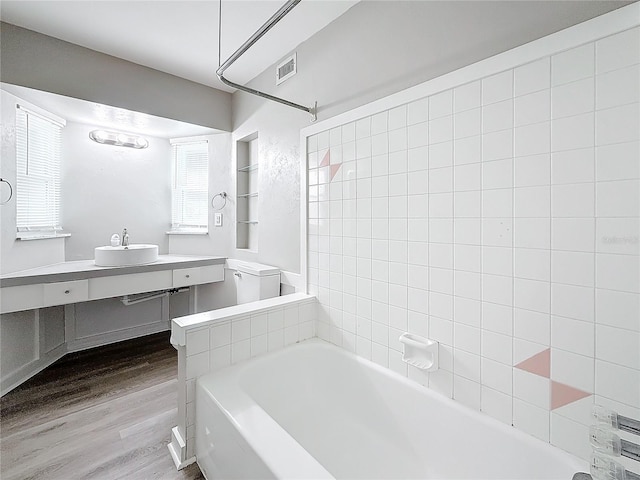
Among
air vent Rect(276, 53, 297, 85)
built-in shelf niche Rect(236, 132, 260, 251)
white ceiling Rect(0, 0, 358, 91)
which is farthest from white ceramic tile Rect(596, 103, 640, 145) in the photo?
built-in shelf niche Rect(236, 132, 260, 251)

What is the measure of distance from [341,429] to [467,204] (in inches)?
52.7

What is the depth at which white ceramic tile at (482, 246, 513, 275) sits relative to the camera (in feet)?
3.97

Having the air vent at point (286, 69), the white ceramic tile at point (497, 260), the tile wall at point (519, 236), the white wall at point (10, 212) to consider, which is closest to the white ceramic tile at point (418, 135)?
the tile wall at point (519, 236)

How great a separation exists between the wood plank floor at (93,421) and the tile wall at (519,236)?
1360 mm

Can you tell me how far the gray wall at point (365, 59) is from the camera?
47.1 inches

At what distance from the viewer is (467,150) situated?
1.32 metres

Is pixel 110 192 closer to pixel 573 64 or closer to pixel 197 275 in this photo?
pixel 197 275

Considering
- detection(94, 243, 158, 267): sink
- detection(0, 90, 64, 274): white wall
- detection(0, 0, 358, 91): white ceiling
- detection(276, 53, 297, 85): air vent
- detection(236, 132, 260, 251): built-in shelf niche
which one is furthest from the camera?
detection(236, 132, 260, 251): built-in shelf niche

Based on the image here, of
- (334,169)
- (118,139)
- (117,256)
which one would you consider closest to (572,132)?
(334,169)

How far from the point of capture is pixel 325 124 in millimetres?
2000

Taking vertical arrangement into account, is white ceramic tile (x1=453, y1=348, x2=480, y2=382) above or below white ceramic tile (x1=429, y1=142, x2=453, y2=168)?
below

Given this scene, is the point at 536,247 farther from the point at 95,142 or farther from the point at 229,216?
the point at 95,142

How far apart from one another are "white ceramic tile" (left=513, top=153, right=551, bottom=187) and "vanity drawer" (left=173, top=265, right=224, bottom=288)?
107 inches

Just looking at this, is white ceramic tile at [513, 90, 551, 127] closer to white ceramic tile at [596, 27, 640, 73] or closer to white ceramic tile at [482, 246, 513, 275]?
white ceramic tile at [596, 27, 640, 73]
